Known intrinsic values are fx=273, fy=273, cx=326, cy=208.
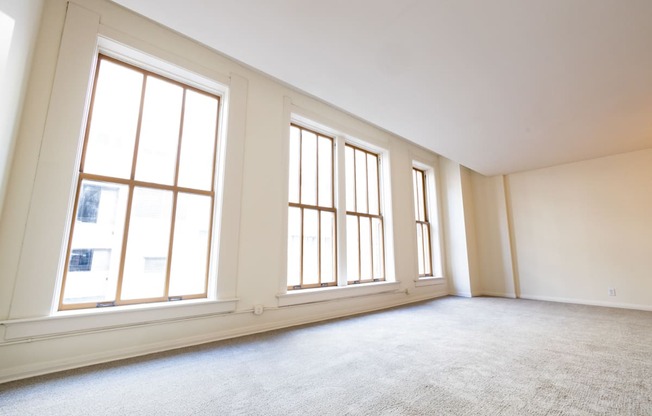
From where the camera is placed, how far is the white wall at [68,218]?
7.04 feet

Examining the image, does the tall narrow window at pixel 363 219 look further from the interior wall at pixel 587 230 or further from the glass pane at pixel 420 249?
the interior wall at pixel 587 230

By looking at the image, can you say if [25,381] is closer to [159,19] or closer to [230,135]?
[230,135]

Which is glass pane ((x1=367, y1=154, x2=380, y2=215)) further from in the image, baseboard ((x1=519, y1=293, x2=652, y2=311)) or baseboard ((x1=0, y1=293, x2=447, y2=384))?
baseboard ((x1=519, y1=293, x2=652, y2=311))

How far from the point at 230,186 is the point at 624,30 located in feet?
13.3

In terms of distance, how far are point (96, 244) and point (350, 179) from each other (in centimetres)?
373

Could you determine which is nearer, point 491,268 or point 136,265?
point 136,265

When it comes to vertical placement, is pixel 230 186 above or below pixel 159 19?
below

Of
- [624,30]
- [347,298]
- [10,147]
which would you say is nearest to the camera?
[10,147]

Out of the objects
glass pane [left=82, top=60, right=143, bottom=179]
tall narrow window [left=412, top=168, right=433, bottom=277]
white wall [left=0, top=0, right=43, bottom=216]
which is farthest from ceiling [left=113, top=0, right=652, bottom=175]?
→ tall narrow window [left=412, top=168, right=433, bottom=277]

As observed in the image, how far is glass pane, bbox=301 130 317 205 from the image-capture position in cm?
433

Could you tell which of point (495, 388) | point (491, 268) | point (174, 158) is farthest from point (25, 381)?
point (491, 268)

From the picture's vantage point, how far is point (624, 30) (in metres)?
2.36

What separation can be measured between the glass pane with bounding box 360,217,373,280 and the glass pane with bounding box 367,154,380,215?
31cm

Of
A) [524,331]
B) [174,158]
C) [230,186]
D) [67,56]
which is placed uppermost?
[67,56]
